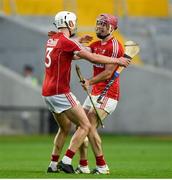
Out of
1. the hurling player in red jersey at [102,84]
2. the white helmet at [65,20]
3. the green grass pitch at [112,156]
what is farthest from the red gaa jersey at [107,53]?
the green grass pitch at [112,156]

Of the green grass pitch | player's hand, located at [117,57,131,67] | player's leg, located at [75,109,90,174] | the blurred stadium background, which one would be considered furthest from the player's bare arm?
the blurred stadium background

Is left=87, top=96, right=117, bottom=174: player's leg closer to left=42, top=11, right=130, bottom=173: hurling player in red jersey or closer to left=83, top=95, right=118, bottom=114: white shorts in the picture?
left=83, top=95, right=118, bottom=114: white shorts

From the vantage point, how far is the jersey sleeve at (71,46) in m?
15.3

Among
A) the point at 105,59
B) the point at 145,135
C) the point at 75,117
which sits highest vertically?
the point at 105,59

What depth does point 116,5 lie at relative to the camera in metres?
35.0

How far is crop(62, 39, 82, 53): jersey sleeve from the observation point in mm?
15312

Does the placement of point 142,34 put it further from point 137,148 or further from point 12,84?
point 137,148

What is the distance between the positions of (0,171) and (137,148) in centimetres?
1005

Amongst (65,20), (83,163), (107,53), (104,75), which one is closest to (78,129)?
(83,163)

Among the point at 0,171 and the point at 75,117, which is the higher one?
the point at 75,117

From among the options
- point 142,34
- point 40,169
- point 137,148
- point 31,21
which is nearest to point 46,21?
point 31,21

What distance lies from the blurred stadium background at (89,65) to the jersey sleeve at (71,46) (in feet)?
52.2

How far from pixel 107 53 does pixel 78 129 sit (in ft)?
4.63

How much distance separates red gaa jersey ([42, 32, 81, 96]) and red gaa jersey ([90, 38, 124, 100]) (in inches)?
29.9
